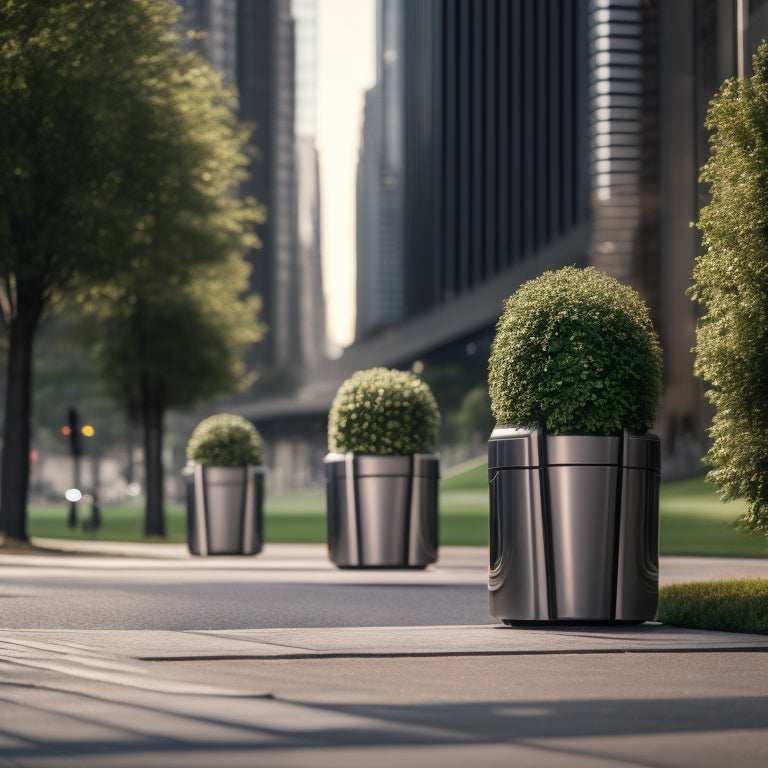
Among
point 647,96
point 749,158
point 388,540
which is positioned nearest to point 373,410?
point 388,540

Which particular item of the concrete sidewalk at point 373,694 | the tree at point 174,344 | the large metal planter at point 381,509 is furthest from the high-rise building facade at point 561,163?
the tree at point 174,344

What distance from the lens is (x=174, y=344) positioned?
3597 centimetres

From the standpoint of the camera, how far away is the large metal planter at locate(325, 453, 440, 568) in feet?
66.3

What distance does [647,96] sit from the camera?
58688mm

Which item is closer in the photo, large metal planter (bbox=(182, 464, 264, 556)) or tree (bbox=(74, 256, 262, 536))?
large metal planter (bbox=(182, 464, 264, 556))

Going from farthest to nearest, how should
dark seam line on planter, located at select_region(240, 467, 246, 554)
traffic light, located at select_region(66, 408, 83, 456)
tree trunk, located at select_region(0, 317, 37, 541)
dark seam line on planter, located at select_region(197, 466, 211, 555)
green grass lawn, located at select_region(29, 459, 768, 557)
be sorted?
traffic light, located at select_region(66, 408, 83, 456) < green grass lawn, located at select_region(29, 459, 768, 557) < tree trunk, located at select_region(0, 317, 37, 541) < dark seam line on planter, located at select_region(240, 467, 246, 554) < dark seam line on planter, located at select_region(197, 466, 211, 555)

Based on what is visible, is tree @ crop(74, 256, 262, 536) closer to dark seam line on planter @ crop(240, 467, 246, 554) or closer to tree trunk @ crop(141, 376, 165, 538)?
tree trunk @ crop(141, 376, 165, 538)

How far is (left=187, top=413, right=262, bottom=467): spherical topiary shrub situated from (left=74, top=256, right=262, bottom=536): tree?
27.3ft

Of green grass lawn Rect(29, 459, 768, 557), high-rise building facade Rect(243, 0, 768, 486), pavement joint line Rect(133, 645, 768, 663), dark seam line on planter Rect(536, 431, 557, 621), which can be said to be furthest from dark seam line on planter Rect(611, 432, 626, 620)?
green grass lawn Rect(29, 459, 768, 557)

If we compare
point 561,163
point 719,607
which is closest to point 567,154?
point 561,163

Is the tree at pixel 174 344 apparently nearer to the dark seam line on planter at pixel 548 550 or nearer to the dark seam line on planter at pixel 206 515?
the dark seam line on planter at pixel 206 515

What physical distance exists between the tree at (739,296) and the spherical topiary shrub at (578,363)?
129 centimetres

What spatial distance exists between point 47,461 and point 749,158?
10934 centimetres

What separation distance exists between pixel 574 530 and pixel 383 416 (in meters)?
9.46
